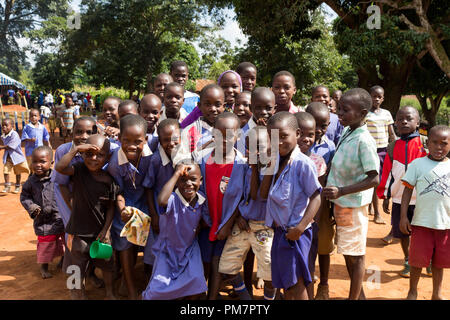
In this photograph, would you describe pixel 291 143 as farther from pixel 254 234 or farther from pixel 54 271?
pixel 54 271

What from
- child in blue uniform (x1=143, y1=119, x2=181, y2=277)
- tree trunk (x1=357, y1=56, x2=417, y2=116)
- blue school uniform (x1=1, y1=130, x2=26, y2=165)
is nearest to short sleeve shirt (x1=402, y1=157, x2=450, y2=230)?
child in blue uniform (x1=143, y1=119, x2=181, y2=277)

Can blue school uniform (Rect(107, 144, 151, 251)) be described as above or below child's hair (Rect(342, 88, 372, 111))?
below

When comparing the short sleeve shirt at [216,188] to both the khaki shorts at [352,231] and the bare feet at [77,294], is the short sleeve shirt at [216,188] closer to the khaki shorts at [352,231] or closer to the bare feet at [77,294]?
the khaki shorts at [352,231]

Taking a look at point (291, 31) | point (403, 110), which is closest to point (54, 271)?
point (403, 110)

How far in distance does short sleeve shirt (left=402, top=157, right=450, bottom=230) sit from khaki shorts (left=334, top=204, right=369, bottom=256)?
64cm

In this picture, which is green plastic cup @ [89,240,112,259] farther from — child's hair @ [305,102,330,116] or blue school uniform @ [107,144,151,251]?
child's hair @ [305,102,330,116]

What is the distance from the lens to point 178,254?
3109 millimetres

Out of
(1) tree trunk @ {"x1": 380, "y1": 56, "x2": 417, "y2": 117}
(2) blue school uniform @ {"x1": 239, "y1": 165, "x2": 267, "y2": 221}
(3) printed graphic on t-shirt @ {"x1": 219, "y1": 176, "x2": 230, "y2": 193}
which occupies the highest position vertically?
(1) tree trunk @ {"x1": 380, "y1": 56, "x2": 417, "y2": 117}

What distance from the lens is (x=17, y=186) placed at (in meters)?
8.24

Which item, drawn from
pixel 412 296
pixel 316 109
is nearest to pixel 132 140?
pixel 316 109

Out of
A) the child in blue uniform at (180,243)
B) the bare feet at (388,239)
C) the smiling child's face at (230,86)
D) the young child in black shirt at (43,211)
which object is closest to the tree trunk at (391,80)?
the bare feet at (388,239)

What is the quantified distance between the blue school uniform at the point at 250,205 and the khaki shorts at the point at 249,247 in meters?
0.06

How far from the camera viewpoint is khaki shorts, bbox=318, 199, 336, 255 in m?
3.35

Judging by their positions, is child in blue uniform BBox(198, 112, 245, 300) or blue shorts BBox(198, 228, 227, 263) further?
blue shorts BBox(198, 228, 227, 263)
